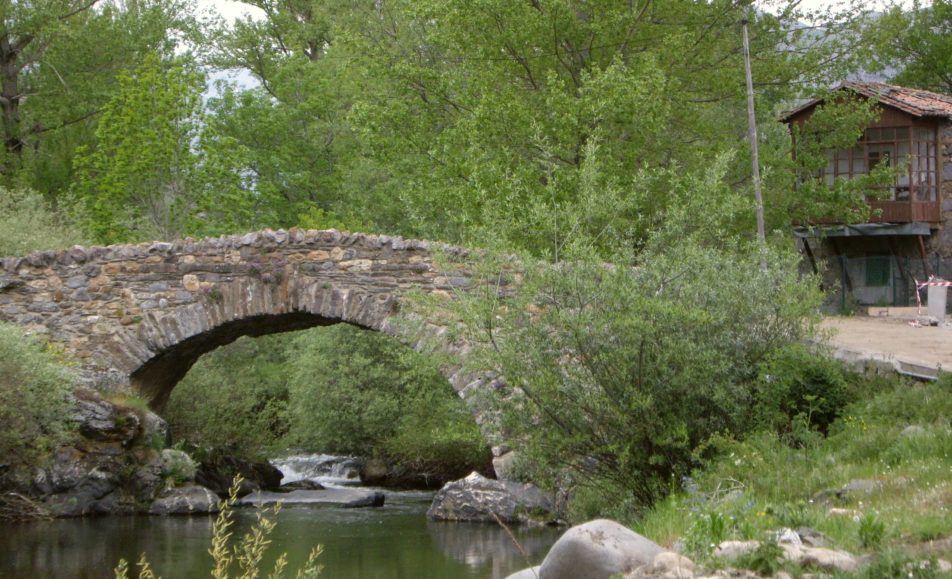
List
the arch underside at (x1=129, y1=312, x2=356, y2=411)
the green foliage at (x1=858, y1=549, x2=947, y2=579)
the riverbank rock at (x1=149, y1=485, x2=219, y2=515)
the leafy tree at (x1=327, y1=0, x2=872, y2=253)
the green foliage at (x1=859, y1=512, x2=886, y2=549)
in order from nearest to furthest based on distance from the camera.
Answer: the green foliage at (x1=858, y1=549, x2=947, y2=579), the green foliage at (x1=859, y1=512, x2=886, y2=549), the arch underside at (x1=129, y1=312, x2=356, y2=411), the riverbank rock at (x1=149, y1=485, x2=219, y2=515), the leafy tree at (x1=327, y1=0, x2=872, y2=253)

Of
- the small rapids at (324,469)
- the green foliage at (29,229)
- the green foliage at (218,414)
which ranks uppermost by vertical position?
the green foliage at (29,229)

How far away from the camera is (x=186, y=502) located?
15445 mm

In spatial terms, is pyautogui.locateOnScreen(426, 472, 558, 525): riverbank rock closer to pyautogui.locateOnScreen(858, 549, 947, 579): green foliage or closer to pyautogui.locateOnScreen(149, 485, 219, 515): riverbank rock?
pyautogui.locateOnScreen(149, 485, 219, 515): riverbank rock

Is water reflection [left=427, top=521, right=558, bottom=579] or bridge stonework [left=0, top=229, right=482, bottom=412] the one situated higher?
bridge stonework [left=0, top=229, right=482, bottom=412]

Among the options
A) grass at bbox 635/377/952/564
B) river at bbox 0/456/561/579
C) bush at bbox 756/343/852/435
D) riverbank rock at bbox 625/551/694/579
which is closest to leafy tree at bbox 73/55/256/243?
river at bbox 0/456/561/579

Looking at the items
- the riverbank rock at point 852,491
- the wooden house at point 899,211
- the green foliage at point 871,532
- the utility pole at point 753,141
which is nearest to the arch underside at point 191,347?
the utility pole at point 753,141

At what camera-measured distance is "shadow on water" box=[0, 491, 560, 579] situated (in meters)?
11.3

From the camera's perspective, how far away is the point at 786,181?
19.4 m

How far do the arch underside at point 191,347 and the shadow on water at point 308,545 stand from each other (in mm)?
1747

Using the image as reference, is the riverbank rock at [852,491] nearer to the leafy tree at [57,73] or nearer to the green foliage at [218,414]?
the green foliage at [218,414]

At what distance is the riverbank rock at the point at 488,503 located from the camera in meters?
14.5

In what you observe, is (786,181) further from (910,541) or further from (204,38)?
(204,38)

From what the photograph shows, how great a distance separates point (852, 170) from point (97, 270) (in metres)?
17.6

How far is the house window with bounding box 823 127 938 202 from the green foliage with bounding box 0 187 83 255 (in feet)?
50.1
